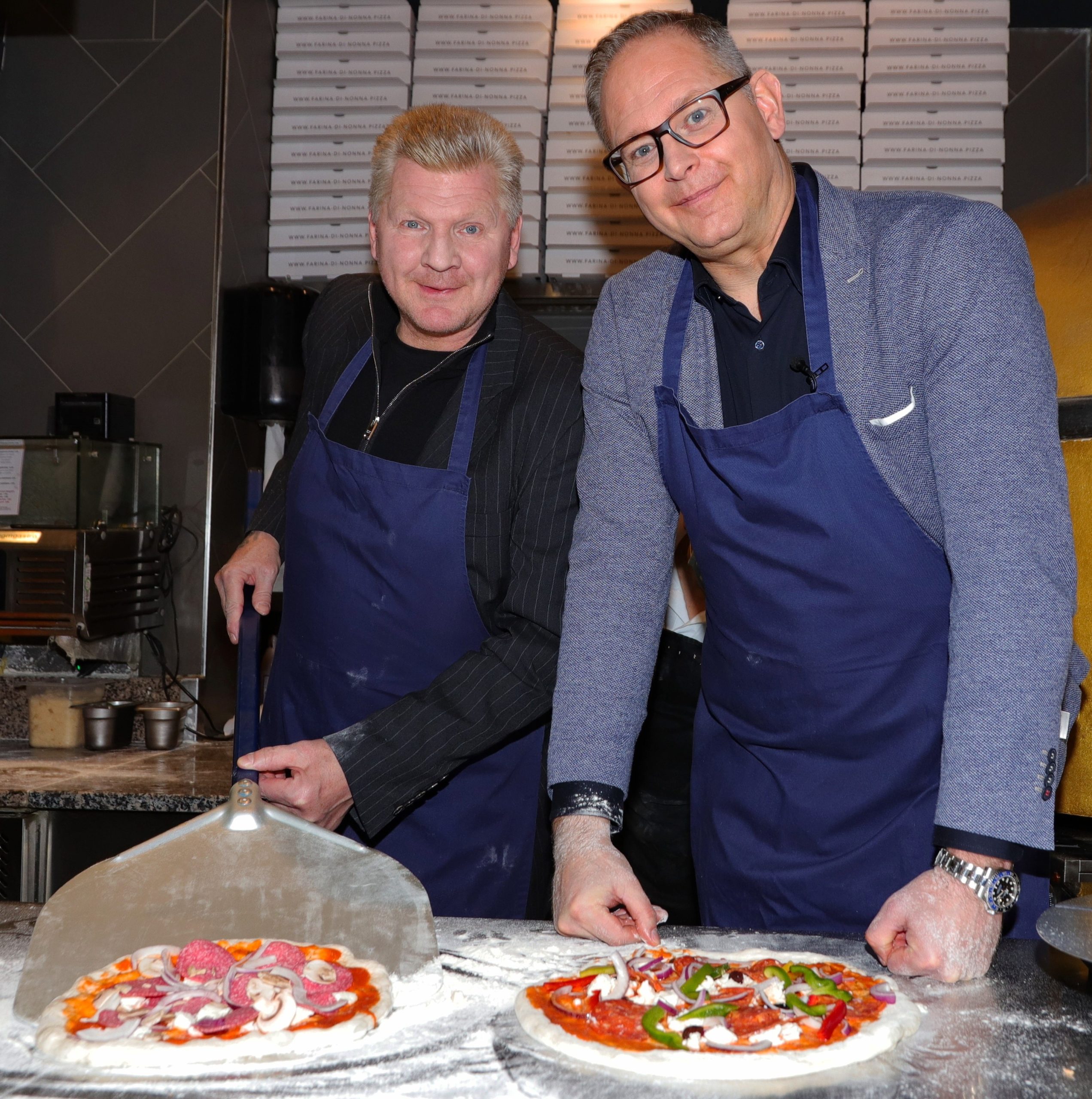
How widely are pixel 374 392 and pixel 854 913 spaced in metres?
1.09

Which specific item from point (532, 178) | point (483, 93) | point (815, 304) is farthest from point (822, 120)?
point (815, 304)

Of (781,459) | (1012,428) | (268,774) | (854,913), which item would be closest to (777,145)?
→ (781,459)

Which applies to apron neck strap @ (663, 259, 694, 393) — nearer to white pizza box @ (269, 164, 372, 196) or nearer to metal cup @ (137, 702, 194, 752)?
white pizza box @ (269, 164, 372, 196)

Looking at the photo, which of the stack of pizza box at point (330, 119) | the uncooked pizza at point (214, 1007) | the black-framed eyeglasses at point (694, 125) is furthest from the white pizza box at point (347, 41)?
the uncooked pizza at point (214, 1007)

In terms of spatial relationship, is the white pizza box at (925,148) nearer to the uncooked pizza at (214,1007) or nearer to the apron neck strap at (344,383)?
the apron neck strap at (344,383)

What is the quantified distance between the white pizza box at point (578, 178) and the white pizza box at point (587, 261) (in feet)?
0.49

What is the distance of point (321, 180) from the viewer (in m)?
3.07

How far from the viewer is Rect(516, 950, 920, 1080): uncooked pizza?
0.99 metres

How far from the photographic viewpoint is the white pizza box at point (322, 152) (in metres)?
3.02

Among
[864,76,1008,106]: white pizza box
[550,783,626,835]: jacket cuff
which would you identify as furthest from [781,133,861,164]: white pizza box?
[550,783,626,835]: jacket cuff

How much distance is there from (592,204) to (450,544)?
146 cm

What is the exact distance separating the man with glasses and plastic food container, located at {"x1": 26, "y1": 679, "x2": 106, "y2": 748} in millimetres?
1913

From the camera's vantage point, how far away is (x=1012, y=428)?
3.98 ft

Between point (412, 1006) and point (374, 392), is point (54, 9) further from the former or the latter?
point (412, 1006)
